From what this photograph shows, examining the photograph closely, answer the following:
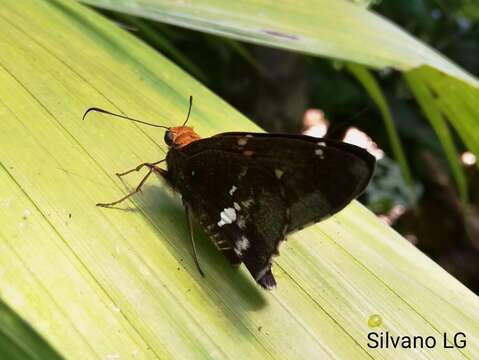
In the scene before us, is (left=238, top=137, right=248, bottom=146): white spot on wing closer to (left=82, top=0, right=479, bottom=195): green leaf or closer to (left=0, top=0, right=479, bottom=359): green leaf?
(left=0, top=0, right=479, bottom=359): green leaf

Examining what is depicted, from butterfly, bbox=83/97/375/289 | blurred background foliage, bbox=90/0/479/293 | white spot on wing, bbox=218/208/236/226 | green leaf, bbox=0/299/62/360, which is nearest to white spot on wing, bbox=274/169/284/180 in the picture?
butterfly, bbox=83/97/375/289

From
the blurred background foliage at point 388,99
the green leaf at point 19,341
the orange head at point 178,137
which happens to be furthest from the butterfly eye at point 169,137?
the blurred background foliage at point 388,99

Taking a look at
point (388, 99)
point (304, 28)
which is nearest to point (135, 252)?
point (304, 28)

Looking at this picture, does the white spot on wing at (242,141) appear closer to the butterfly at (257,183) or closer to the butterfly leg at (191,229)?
the butterfly at (257,183)

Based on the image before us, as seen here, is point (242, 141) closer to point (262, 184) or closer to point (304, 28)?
point (262, 184)

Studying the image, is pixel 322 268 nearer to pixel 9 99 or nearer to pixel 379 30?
pixel 9 99

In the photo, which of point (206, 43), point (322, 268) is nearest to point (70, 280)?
point (322, 268)
